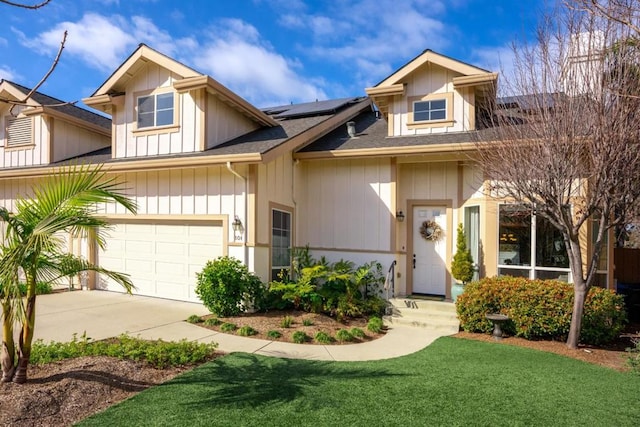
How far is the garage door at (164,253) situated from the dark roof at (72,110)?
511cm

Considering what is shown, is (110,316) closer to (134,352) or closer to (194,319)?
(194,319)

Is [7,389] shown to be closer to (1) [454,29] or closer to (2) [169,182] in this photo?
(2) [169,182]

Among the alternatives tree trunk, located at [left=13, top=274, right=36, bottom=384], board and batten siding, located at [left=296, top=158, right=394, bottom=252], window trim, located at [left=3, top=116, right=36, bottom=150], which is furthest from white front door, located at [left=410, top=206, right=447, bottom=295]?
window trim, located at [left=3, top=116, right=36, bottom=150]

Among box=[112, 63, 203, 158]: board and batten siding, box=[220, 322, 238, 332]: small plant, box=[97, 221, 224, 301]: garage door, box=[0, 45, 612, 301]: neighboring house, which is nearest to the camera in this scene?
box=[220, 322, 238, 332]: small plant

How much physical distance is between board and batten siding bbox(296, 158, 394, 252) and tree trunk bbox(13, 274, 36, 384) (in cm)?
713

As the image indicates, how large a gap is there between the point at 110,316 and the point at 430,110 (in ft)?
29.2

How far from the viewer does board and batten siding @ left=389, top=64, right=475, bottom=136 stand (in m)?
9.97

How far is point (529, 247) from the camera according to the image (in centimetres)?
833

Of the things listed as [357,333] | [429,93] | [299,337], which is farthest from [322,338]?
[429,93]

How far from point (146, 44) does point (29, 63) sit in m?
7.89

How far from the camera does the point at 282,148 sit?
30.1ft

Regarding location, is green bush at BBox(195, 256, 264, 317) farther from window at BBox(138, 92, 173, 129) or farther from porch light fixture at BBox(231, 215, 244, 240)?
window at BBox(138, 92, 173, 129)

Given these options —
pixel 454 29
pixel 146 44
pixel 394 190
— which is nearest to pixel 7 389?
pixel 394 190

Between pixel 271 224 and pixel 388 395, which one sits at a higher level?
pixel 271 224
